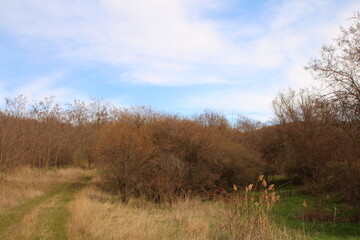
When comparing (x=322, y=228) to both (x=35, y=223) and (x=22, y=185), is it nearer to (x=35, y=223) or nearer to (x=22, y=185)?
(x=35, y=223)

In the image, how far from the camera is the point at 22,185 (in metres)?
20.5

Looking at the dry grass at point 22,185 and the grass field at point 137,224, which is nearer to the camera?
the grass field at point 137,224

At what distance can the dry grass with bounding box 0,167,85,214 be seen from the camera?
15238 millimetres

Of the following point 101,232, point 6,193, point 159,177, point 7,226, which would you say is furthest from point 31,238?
point 159,177

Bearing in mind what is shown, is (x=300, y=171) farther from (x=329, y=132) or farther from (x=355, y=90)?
(x=355, y=90)

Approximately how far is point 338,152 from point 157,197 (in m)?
11.6

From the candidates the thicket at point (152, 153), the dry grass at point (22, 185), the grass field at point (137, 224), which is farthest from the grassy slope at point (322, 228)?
the dry grass at point (22, 185)

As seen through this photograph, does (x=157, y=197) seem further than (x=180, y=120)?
No

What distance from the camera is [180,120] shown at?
25953 millimetres

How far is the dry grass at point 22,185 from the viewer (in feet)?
50.0

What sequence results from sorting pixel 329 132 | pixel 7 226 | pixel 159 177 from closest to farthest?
pixel 7 226 → pixel 329 132 → pixel 159 177

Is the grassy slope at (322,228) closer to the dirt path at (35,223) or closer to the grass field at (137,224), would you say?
the grass field at (137,224)

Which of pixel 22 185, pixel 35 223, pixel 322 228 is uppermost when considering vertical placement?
pixel 22 185

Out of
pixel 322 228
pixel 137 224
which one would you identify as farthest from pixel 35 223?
pixel 322 228
